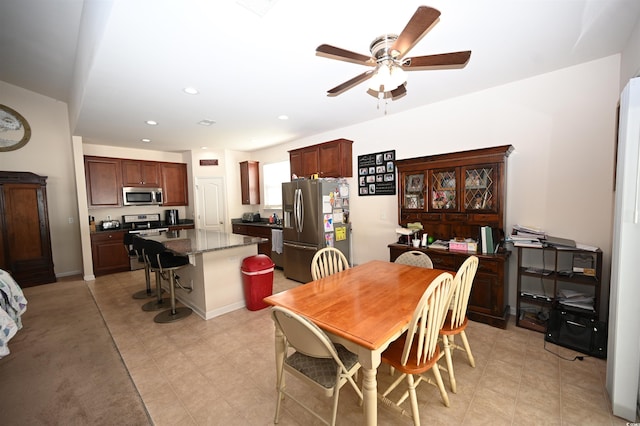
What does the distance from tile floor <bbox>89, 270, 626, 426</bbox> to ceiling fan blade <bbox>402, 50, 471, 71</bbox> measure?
220cm

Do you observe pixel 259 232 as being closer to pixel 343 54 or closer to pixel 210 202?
pixel 210 202

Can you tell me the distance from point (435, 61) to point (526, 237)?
214cm

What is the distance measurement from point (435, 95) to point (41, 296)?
6369 mm

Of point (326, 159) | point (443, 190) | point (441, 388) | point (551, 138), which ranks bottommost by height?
point (441, 388)

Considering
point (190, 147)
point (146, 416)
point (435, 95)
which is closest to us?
point (146, 416)

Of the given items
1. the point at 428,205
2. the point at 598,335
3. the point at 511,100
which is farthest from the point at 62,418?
the point at 511,100

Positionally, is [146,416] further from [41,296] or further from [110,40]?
[41,296]

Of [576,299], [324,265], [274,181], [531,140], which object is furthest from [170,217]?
[576,299]

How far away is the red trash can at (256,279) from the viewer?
125 inches

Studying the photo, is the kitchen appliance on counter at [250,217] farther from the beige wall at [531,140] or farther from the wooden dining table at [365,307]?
the wooden dining table at [365,307]

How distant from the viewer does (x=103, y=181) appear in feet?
16.9

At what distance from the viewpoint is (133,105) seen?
314 cm

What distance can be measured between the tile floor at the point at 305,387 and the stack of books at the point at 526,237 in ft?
2.94

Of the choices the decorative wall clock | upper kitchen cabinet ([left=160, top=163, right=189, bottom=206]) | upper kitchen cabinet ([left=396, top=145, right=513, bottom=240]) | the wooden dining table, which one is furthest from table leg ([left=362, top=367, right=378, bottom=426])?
the decorative wall clock
